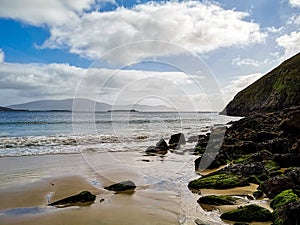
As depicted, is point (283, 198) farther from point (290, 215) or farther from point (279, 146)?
point (279, 146)

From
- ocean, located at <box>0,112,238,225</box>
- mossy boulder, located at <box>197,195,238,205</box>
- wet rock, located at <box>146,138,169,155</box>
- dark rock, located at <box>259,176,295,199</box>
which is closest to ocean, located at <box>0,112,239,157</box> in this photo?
wet rock, located at <box>146,138,169,155</box>

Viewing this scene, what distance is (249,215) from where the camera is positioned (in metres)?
7.40

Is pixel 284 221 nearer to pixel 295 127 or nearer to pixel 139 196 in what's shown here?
pixel 139 196

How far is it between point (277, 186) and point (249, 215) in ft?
7.70

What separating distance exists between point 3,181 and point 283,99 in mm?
73992

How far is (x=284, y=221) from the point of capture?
21.1 ft

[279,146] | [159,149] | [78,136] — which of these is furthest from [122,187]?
[78,136]

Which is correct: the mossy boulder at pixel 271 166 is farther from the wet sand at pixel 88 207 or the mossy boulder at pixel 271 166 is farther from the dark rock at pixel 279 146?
the wet sand at pixel 88 207

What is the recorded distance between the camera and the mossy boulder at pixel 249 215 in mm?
7312

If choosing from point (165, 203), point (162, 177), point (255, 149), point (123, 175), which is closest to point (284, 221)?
point (165, 203)

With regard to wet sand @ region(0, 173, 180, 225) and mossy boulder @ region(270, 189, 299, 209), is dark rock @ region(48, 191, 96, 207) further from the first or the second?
mossy boulder @ region(270, 189, 299, 209)

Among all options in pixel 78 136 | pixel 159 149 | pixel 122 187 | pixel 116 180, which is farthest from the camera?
pixel 78 136

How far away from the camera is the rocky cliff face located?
74.1 meters

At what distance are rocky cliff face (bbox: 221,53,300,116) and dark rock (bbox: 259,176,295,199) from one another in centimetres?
5864
